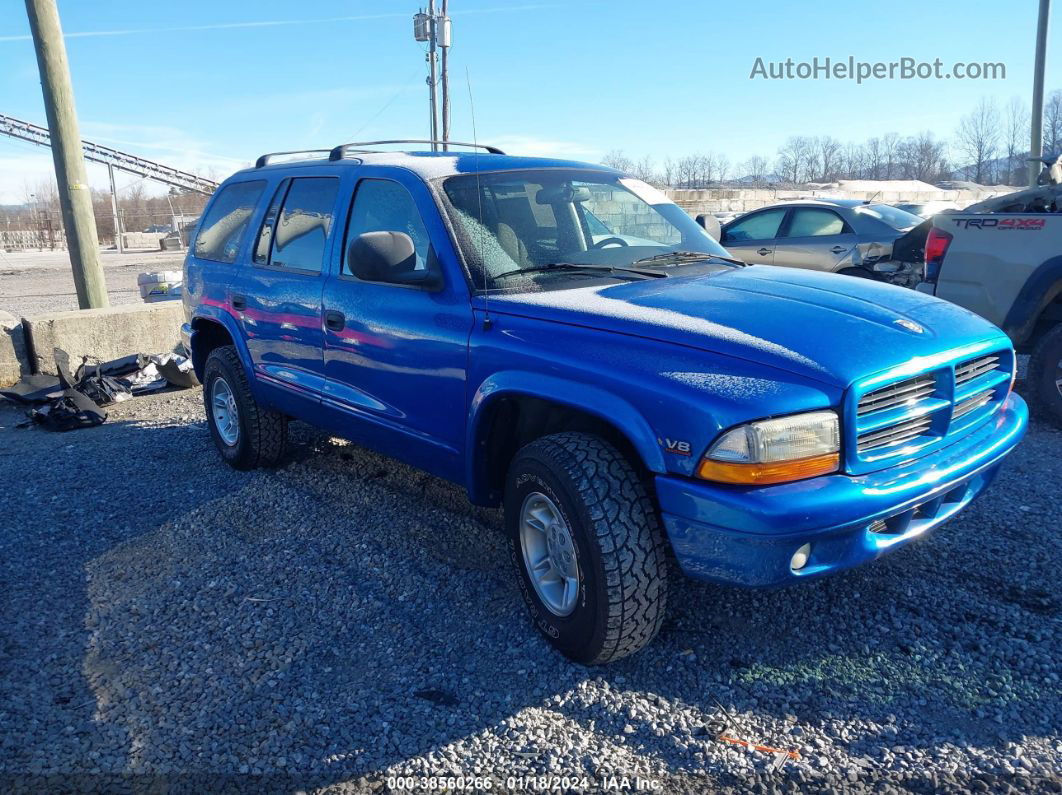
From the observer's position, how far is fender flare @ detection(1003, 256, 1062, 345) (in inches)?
220

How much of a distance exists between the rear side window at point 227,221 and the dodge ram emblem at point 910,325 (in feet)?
12.4

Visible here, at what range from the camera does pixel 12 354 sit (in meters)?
7.56

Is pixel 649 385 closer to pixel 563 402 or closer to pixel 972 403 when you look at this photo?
pixel 563 402

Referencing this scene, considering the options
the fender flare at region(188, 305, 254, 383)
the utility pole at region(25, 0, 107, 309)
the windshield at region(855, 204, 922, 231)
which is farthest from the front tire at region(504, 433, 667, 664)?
the windshield at region(855, 204, 922, 231)

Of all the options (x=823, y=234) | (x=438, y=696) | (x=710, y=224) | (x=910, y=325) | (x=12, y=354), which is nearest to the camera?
(x=438, y=696)

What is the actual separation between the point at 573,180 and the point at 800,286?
4.31 feet

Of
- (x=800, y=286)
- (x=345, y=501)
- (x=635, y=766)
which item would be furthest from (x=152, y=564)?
(x=800, y=286)

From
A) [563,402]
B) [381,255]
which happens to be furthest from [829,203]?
[563,402]

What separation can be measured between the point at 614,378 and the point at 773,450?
578mm

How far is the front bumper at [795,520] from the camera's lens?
2.54 meters

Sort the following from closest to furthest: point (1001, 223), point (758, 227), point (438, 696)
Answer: point (438, 696)
point (1001, 223)
point (758, 227)

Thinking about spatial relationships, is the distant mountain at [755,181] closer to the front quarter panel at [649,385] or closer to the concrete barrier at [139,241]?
the concrete barrier at [139,241]

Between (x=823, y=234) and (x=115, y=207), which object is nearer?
(x=823, y=234)

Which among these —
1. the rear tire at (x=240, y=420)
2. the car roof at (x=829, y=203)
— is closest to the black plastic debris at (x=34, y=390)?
the rear tire at (x=240, y=420)
